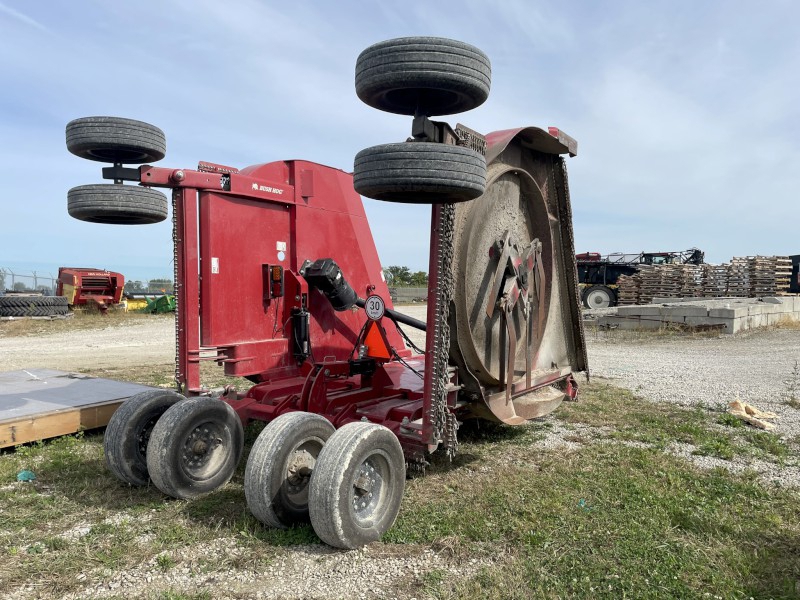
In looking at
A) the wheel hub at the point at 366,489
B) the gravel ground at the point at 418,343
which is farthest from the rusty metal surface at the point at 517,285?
the wheel hub at the point at 366,489

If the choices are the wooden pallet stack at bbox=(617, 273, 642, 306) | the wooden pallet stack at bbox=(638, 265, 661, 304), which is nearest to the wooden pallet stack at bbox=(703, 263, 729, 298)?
the wooden pallet stack at bbox=(638, 265, 661, 304)

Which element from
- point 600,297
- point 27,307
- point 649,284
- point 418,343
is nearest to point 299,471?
point 418,343

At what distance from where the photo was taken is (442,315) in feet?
14.3

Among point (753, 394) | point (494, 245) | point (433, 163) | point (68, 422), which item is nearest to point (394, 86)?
point (433, 163)

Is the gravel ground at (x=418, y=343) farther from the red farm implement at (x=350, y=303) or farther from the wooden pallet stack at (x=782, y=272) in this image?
the wooden pallet stack at (x=782, y=272)

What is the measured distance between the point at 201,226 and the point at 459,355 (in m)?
2.50

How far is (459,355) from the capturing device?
5.05 meters

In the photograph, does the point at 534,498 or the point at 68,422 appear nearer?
the point at 534,498

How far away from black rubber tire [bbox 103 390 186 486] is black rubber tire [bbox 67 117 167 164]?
218 centimetres

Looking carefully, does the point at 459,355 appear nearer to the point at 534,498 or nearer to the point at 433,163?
the point at 534,498

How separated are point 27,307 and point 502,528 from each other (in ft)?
69.1

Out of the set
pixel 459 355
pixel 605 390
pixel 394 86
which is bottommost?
pixel 605 390

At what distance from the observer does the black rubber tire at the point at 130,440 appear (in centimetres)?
448

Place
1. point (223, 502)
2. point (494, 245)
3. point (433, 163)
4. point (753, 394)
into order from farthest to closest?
point (753, 394) → point (494, 245) → point (223, 502) → point (433, 163)
